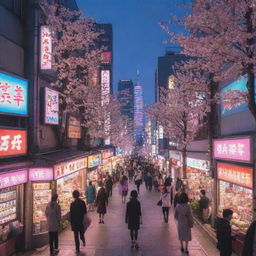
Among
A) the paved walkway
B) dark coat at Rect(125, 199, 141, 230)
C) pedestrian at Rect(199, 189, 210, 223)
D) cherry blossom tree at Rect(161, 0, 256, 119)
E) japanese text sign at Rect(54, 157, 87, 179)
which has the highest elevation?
cherry blossom tree at Rect(161, 0, 256, 119)

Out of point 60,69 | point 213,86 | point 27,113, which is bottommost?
point 27,113

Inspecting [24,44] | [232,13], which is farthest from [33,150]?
[232,13]

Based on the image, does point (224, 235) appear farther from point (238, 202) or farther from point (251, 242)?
point (238, 202)

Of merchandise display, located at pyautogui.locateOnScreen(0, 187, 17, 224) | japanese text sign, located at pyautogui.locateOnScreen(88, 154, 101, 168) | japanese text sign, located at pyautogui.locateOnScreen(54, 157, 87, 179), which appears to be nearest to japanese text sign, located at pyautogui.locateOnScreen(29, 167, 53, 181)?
japanese text sign, located at pyautogui.locateOnScreen(54, 157, 87, 179)

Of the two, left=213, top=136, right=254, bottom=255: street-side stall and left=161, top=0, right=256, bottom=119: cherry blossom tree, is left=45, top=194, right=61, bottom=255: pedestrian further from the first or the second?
left=161, top=0, right=256, bottom=119: cherry blossom tree

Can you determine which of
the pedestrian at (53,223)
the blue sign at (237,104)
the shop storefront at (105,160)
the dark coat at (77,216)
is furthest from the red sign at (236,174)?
the shop storefront at (105,160)

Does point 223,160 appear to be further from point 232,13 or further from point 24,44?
point 24,44

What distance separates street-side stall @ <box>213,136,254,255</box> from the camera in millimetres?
9469

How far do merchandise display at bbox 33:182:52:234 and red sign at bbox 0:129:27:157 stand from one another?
1414 millimetres

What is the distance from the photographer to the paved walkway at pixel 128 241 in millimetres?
9875

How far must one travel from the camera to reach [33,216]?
1105cm

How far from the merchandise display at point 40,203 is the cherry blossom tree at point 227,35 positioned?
696 centimetres

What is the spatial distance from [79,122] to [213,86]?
10.1m

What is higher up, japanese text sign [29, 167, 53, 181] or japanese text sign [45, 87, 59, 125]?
japanese text sign [45, 87, 59, 125]
